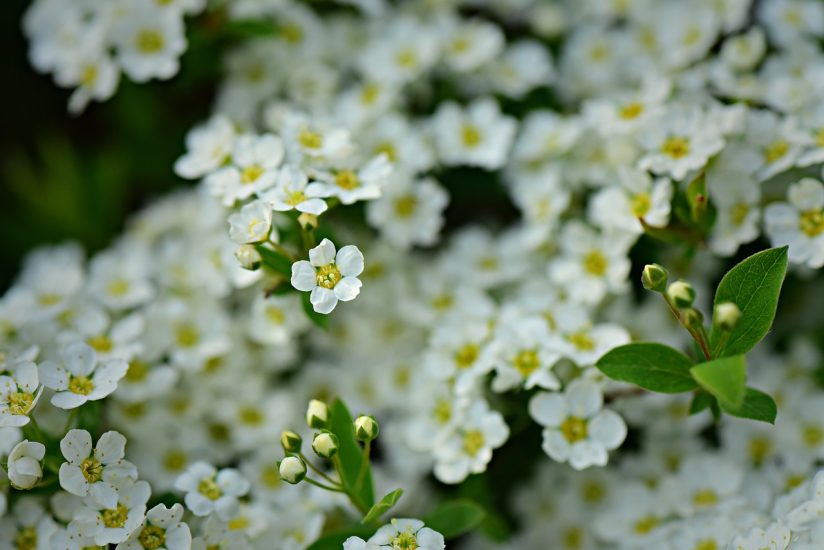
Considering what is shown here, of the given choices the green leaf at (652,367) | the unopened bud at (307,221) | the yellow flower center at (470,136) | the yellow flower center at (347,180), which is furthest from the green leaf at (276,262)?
the yellow flower center at (470,136)

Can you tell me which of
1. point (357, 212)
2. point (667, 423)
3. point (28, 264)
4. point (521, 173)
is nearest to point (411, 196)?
point (357, 212)

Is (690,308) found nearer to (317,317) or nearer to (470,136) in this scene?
(317,317)

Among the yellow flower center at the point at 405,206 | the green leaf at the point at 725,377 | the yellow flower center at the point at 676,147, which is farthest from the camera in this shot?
the yellow flower center at the point at 405,206

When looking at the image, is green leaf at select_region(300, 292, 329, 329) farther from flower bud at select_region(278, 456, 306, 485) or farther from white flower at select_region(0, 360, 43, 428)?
white flower at select_region(0, 360, 43, 428)

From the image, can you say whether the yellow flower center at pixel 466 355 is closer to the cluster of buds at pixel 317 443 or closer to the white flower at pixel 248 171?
the cluster of buds at pixel 317 443

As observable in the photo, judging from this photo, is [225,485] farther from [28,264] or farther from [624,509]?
[28,264]

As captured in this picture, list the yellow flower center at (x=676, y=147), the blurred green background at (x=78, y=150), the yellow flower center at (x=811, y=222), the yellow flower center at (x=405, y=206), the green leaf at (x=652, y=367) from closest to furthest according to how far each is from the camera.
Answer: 1. the green leaf at (x=652, y=367)
2. the yellow flower center at (x=811, y=222)
3. the yellow flower center at (x=676, y=147)
4. the yellow flower center at (x=405, y=206)
5. the blurred green background at (x=78, y=150)

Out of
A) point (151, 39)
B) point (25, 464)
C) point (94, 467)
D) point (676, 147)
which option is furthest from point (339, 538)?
point (151, 39)
